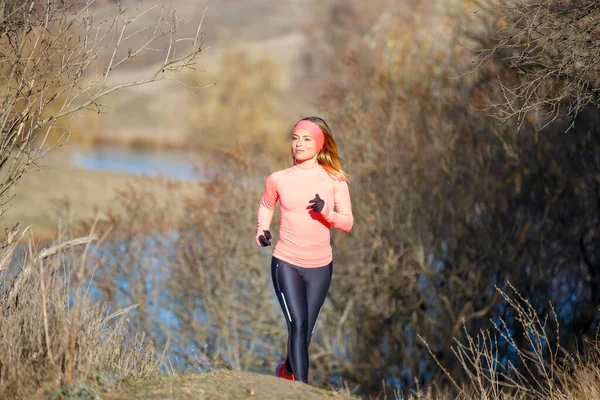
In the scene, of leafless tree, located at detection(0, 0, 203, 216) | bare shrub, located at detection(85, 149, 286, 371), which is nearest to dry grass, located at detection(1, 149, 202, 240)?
bare shrub, located at detection(85, 149, 286, 371)

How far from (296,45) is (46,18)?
13177cm

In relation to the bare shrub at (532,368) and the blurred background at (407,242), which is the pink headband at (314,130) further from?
the blurred background at (407,242)

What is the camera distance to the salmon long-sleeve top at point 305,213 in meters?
5.29

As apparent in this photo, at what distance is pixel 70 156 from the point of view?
151 feet

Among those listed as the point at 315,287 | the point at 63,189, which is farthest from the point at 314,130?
the point at 63,189

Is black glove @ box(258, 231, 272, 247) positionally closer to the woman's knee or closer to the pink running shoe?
the woman's knee

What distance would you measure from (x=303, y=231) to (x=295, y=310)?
1.68ft

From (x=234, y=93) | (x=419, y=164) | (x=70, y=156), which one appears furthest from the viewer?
(x=234, y=93)

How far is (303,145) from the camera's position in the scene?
17.5 ft

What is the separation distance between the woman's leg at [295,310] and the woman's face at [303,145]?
697mm

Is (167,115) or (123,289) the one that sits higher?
(167,115)

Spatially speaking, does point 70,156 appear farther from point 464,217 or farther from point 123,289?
point 464,217

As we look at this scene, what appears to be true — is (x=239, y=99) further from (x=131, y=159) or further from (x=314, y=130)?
(x=314, y=130)

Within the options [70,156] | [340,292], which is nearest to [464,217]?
[340,292]
